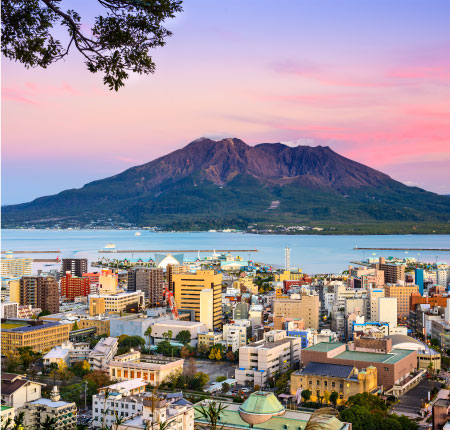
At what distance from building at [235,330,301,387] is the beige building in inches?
104

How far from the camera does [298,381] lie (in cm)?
786

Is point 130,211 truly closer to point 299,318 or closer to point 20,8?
point 299,318

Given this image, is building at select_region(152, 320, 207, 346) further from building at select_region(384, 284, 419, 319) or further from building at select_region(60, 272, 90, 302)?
building at select_region(60, 272, 90, 302)

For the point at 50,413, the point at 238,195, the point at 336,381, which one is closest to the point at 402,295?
the point at 336,381

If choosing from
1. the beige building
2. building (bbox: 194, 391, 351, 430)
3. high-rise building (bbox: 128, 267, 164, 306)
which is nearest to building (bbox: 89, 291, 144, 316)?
high-rise building (bbox: 128, 267, 164, 306)

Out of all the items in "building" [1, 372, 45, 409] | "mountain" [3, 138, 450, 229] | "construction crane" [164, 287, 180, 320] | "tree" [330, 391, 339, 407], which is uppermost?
"mountain" [3, 138, 450, 229]

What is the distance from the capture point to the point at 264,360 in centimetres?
847

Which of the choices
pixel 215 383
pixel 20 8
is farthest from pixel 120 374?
→ pixel 20 8

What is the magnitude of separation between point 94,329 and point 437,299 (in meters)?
7.25

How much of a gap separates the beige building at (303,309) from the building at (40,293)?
17.1 ft

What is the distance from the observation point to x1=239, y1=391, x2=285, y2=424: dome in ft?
19.2

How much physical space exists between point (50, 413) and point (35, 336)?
4.07m

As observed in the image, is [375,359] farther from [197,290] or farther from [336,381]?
[197,290]

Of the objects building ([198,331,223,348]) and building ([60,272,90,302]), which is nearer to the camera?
building ([198,331,223,348])
